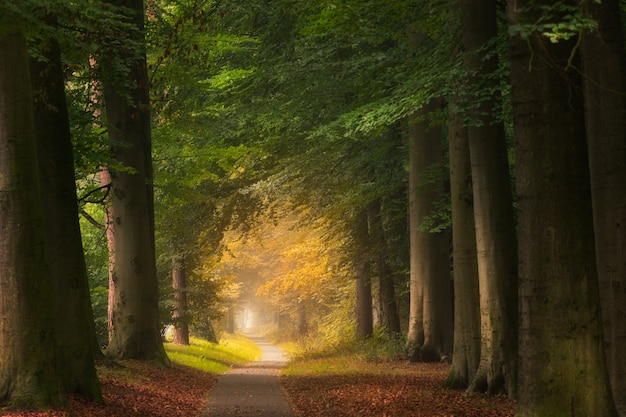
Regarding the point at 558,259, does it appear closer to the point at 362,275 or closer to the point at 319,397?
the point at 319,397

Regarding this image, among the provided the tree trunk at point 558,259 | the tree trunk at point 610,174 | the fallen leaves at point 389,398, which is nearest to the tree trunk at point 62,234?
the fallen leaves at point 389,398

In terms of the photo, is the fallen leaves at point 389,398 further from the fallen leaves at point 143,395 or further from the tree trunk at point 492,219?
the fallen leaves at point 143,395

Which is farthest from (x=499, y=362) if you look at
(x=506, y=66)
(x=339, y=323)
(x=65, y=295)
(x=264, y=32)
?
(x=339, y=323)

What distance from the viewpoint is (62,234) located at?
11805mm

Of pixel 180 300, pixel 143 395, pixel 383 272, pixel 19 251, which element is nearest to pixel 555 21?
pixel 19 251

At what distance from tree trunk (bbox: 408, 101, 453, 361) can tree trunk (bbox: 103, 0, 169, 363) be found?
7239mm

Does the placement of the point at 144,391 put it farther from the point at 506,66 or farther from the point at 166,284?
the point at 166,284

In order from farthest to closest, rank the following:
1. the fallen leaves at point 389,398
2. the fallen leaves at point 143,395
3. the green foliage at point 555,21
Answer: the fallen leaves at point 389,398
the fallen leaves at point 143,395
the green foliage at point 555,21

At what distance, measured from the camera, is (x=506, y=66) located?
1285cm

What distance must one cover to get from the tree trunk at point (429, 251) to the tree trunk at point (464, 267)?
6.37 m

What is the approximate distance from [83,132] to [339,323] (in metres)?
26.6

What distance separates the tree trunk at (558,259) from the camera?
813 cm

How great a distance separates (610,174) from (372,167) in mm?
15368

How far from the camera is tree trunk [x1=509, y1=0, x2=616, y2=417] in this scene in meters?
8.13
